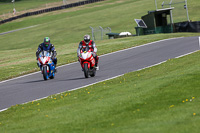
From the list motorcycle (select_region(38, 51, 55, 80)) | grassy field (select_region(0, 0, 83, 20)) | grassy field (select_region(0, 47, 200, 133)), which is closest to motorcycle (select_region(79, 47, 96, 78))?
motorcycle (select_region(38, 51, 55, 80))

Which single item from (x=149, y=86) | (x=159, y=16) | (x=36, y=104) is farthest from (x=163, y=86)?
(x=159, y=16)

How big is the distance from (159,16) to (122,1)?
48.5m

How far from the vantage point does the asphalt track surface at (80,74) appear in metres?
14.3

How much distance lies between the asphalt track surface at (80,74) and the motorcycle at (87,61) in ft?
1.25

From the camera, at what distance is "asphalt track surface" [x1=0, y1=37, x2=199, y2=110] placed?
14289 millimetres

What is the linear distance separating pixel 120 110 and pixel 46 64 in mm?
9343

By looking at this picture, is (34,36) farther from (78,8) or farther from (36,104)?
(36,104)

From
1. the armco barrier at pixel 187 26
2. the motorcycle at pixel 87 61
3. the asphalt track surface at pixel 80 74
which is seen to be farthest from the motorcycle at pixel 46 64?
the armco barrier at pixel 187 26

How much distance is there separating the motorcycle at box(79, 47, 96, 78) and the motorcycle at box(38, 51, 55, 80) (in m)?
1.64

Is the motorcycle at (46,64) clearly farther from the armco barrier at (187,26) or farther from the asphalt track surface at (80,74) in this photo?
the armco barrier at (187,26)

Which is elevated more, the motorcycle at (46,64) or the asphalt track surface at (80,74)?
the motorcycle at (46,64)

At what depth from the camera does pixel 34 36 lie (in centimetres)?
5956

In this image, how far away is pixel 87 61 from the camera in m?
16.9

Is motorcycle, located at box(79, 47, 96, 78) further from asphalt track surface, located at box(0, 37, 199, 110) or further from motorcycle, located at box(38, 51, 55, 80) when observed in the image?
motorcycle, located at box(38, 51, 55, 80)
